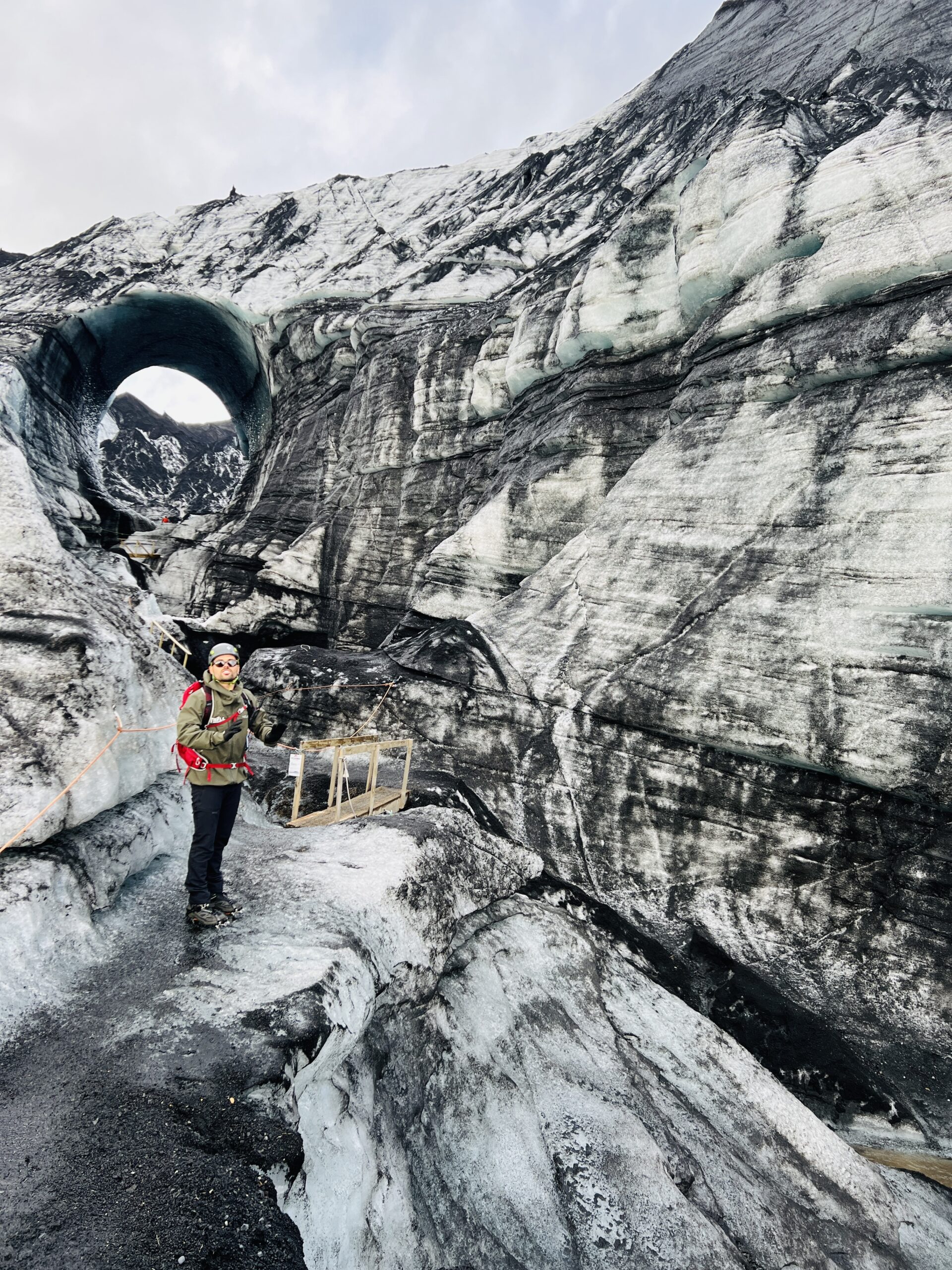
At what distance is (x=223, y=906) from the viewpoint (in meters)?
4.32

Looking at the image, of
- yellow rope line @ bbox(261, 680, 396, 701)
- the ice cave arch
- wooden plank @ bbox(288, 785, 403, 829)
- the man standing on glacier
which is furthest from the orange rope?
the ice cave arch

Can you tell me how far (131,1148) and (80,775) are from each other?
7.83ft

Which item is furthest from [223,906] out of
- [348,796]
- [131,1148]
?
[348,796]

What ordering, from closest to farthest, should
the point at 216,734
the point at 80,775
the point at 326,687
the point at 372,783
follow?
the point at 216,734 < the point at 80,775 < the point at 372,783 < the point at 326,687

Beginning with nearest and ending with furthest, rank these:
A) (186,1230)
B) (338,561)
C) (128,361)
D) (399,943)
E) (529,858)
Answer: (186,1230), (399,943), (529,858), (338,561), (128,361)

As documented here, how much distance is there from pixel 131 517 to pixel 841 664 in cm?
2320

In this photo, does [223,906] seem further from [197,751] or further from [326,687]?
[326,687]

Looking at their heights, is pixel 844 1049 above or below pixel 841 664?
below

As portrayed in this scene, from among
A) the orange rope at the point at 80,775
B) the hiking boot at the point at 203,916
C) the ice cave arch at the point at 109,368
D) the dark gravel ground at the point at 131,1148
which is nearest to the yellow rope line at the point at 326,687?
the orange rope at the point at 80,775

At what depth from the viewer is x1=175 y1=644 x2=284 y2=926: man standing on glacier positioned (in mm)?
4051

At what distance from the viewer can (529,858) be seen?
295 inches

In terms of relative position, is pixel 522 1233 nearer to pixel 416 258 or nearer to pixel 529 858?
pixel 529 858

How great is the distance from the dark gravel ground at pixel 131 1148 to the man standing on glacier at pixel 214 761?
2.36 feet

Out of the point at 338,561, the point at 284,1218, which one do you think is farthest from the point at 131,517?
the point at 284,1218
